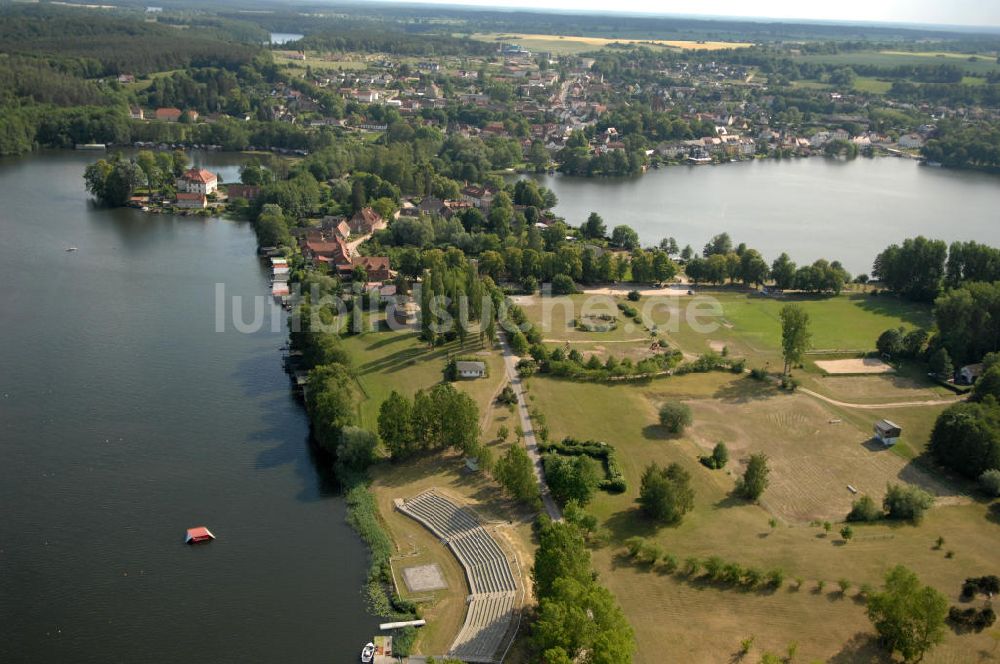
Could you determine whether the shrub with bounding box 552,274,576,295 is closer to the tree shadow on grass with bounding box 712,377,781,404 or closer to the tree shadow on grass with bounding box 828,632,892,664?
the tree shadow on grass with bounding box 712,377,781,404

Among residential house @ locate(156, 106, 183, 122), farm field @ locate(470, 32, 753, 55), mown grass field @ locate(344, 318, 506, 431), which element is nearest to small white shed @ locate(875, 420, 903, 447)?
mown grass field @ locate(344, 318, 506, 431)

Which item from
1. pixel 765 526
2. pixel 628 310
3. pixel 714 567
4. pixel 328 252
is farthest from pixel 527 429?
pixel 328 252

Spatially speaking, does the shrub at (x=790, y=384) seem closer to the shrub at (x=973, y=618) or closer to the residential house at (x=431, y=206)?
the shrub at (x=973, y=618)

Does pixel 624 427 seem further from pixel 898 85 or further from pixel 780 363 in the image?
pixel 898 85

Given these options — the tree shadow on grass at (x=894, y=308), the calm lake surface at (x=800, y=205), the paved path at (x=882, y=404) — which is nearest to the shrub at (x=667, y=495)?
the paved path at (x=882, y=404)

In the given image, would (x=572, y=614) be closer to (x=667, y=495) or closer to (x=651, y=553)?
(x=651, y=553)
